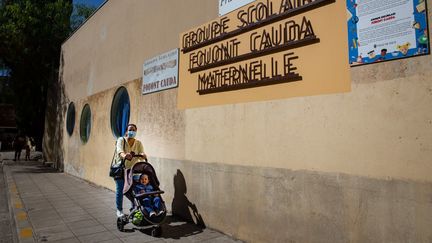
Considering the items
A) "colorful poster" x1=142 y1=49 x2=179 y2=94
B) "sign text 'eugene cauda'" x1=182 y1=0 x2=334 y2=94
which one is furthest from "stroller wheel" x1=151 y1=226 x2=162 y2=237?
"colorful poster" x1=142 y1=49 x2=179 y2=94

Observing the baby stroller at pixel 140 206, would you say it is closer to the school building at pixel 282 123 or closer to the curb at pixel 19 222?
the school building at pixel 282 123

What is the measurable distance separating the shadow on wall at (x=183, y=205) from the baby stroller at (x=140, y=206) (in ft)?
2.68

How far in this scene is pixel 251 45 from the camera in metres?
5.04

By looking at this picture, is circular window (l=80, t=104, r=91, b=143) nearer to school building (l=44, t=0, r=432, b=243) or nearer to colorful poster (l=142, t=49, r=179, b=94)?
school building (l=44, t=0, r=432, b=243)

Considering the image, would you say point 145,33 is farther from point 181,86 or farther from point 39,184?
point 39,184

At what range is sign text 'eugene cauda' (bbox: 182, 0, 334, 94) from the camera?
4406mm

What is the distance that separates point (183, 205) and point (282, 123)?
2848 mm

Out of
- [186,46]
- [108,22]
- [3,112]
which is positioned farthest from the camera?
[3,112]

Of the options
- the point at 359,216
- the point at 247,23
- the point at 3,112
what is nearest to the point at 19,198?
the point at 247,23

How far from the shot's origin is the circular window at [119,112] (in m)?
9.48

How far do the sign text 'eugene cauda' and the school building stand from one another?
0.02m

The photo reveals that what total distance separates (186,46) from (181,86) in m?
0.78

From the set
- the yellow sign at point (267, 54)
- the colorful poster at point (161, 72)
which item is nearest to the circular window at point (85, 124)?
the colorful poster at point (161, 72)

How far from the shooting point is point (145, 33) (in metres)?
8.30
